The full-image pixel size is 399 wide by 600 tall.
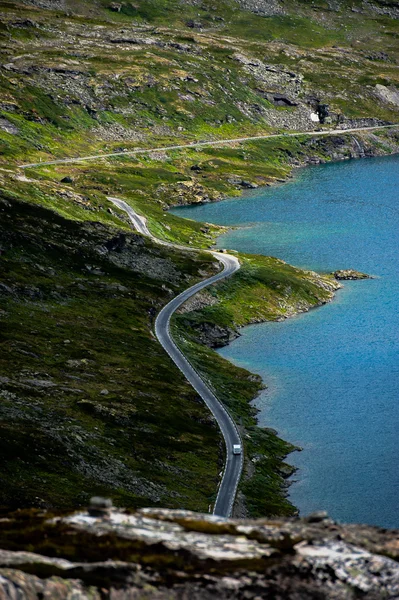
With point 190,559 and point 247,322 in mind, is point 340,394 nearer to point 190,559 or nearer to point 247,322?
point 247,322

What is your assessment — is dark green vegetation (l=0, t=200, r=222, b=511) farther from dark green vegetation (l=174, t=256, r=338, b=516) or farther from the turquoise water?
the turquoise water

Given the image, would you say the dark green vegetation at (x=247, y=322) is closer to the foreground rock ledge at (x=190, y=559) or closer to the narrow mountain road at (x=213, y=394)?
the narrow mountain road at (x=213, y=394)

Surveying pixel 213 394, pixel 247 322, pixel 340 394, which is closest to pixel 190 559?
pixel 213 394

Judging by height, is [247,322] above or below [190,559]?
below

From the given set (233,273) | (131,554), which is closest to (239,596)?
(131,554)

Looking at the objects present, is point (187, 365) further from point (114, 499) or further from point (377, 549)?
point (377, 549)
